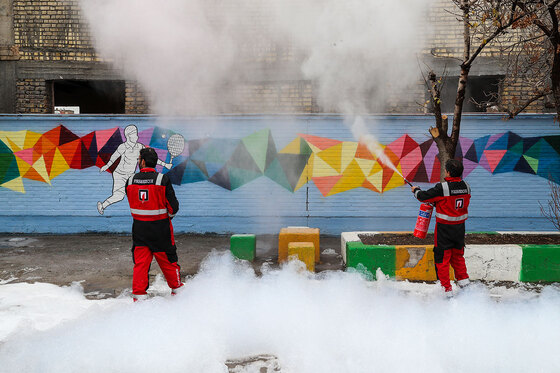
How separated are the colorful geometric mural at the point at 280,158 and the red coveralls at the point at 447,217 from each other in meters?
4.01

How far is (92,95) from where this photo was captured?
1333cm

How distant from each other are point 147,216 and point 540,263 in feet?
16.4

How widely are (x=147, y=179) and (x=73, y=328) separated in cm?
152

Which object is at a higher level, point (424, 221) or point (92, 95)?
point (92, 95)

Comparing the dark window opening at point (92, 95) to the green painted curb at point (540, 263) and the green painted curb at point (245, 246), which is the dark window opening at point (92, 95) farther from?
the green painted curb at point (540, 263)

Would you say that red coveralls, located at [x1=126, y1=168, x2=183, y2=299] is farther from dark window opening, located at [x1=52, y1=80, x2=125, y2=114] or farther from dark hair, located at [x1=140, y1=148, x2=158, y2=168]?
dark window opening, located at [x1=52, y1=80, x2=125, y2=114]

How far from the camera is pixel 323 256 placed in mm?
6848

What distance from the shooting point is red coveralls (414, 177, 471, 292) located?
4.39 m

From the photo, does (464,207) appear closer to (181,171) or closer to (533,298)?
(533,298)

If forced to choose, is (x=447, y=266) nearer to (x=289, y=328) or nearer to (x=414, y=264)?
(x=414, y=264)

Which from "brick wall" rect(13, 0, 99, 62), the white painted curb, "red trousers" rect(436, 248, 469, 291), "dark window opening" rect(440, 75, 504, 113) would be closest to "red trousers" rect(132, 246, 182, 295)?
"red trousers" rect(436, 248, 469, 291)

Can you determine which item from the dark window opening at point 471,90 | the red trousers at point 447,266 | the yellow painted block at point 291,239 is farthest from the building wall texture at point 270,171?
the red trousers at point 447,266

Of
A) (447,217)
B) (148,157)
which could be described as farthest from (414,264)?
(148,157)

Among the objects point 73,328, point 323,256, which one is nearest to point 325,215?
point 323,256
